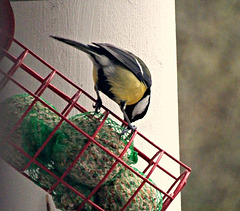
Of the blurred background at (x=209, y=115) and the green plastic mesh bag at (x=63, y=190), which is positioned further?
the blurred background at (x=209, y=115)

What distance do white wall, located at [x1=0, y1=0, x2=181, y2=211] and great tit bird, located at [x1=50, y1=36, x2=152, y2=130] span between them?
0.12 meters

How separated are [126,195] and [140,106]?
12 cm

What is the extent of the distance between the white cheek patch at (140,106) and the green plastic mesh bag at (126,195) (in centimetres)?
9

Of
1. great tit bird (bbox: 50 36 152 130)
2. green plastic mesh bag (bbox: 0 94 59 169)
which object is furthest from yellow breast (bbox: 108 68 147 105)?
green plastic mesh bag (bbox: 0 94 59 169)

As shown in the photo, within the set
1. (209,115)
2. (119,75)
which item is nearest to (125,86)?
(119,75)

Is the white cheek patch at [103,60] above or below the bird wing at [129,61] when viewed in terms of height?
below

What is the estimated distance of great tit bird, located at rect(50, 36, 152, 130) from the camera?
442mm

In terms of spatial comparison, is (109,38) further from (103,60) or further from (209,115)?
(209,115)

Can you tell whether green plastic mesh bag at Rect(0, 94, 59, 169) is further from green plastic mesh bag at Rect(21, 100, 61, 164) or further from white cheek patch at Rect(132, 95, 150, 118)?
white cheek patch at Rect(132, 95, 150, 118)

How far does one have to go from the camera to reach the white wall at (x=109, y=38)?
55 cm

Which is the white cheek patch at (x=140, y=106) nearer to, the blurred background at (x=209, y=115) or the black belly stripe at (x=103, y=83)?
the black belly stripe at (x=103, y=83)

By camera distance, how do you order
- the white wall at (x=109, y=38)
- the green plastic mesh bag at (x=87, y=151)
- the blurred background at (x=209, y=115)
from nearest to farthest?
1. the green plastic mesh bag at (x=87, y=151)
2. the white wall at (x=109, y=38)
3. the blurred background at (x=209, y=115)

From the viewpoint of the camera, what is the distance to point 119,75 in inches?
17.9

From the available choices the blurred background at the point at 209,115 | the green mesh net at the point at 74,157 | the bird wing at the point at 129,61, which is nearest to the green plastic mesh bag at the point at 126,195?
the green mesh net at the point at 74,157
